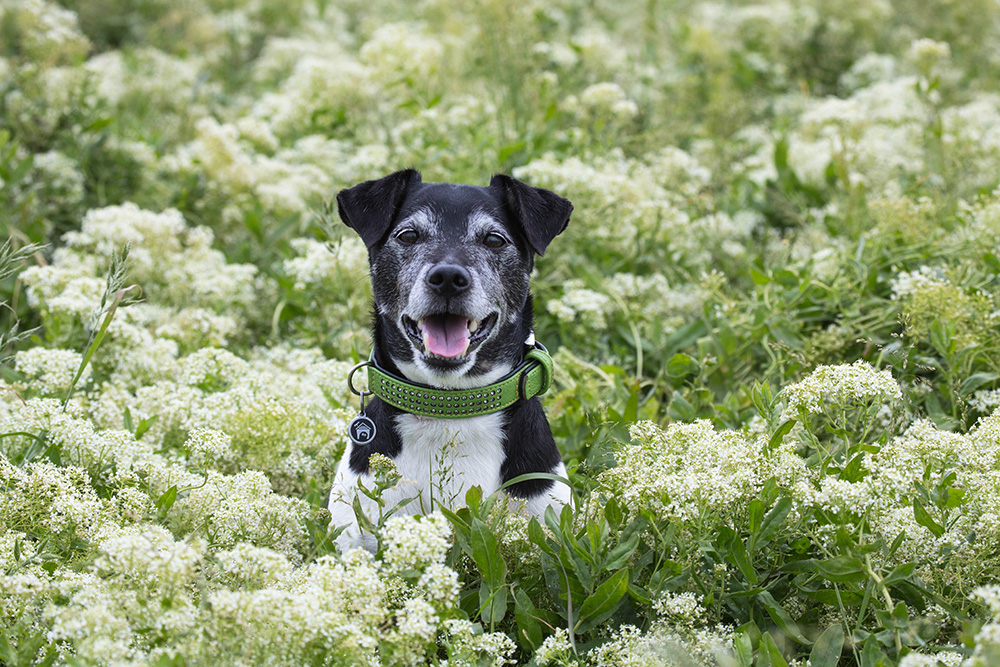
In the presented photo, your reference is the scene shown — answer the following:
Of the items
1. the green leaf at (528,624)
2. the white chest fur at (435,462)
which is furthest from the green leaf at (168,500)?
the green leaf at (528,624)

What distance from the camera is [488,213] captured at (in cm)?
380

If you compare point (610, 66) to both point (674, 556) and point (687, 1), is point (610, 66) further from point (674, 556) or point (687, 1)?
point (674, 556)

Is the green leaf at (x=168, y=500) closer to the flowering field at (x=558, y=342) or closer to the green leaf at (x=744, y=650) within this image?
the flowering field at (x=558, y=342)

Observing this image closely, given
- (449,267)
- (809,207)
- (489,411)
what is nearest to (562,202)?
(449,267)

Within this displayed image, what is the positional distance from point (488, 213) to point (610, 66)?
545cm

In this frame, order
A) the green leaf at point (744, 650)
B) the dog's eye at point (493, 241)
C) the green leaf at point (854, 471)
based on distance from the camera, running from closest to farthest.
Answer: the green leaf at point (744, 650) < the green leaf at point (854, 471) < the dog's eye at point (493, 241)

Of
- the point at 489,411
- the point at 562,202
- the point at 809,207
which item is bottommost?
the point at 809,207

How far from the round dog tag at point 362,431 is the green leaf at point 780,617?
1.54 m

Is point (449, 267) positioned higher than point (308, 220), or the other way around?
point (449, 267)

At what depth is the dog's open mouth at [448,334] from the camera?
348cm

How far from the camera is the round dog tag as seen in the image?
3.49m

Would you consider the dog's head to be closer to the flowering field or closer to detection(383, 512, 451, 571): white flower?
the flowering field

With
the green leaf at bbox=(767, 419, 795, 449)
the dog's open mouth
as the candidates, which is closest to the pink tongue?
the dog's open mouth

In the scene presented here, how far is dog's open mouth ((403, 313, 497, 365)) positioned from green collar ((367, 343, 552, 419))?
136 millimetres
